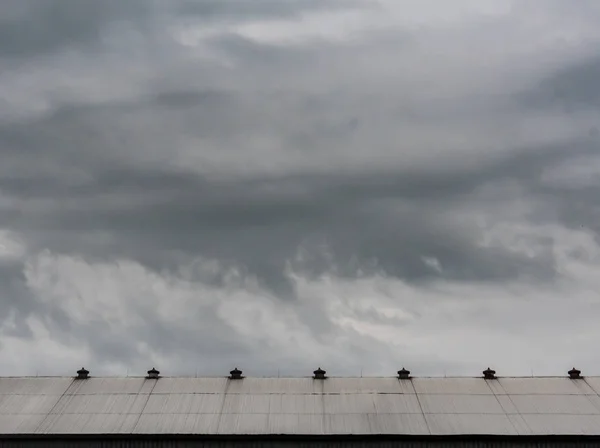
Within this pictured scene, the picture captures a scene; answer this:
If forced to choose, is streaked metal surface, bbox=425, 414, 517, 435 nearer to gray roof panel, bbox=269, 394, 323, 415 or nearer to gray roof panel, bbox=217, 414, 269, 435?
gray roof panel, bbox=269, 394, 323, 415

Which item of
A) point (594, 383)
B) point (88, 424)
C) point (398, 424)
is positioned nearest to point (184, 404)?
point (88, 424)

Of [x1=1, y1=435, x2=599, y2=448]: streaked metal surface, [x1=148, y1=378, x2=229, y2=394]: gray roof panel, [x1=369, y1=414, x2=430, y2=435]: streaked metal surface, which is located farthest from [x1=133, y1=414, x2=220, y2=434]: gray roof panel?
[x1=369, y1=414, x2=430, y2=435]: streaked metal surface

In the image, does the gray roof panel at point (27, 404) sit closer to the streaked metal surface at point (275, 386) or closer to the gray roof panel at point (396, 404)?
the streaked metal surface at point (275, 386)

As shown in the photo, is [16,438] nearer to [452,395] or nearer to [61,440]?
[61,440]

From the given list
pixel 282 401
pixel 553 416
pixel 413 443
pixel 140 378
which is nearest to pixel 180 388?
pixel 140 378

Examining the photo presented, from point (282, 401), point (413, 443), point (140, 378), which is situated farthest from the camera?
point (140, 378)

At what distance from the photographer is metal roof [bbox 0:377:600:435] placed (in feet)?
238

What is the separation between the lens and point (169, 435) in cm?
7138

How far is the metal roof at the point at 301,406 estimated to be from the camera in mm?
72438

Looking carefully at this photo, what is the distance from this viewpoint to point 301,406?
75438mm

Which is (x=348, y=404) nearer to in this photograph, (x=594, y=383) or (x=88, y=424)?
(x=88, y=424)

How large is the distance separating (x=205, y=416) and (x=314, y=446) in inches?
389

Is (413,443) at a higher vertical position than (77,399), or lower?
lower

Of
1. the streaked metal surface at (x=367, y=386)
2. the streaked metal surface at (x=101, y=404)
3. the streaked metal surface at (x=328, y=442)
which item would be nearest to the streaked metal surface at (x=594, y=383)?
the streaked metal surface at (x=328, y=442)
